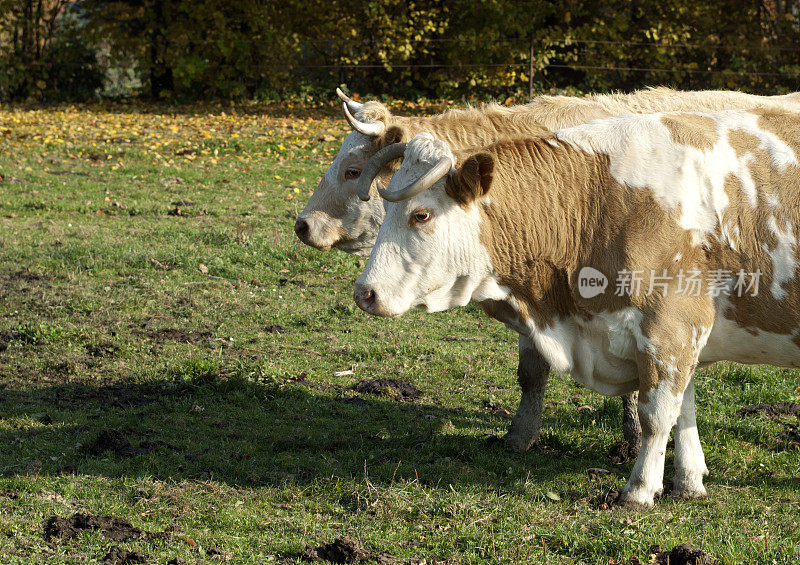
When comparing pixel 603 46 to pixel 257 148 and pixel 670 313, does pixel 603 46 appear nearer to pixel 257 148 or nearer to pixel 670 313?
pixel 257 148

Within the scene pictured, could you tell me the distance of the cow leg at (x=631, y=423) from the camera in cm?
623

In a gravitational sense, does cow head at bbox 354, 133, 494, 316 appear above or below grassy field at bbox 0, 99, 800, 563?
above

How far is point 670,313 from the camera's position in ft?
16.3

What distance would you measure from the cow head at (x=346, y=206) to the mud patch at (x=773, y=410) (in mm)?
3242

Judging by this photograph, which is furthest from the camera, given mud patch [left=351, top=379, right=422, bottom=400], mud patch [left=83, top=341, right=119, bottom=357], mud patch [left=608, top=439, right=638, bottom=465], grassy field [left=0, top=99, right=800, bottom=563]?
mud patch [left=83, top=341, right=119, bottom=357]

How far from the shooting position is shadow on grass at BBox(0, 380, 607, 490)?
5625 mm

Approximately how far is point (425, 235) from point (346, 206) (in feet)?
6.41

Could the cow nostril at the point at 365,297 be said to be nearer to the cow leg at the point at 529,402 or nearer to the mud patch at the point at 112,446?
the cow leg at the point at 529,402

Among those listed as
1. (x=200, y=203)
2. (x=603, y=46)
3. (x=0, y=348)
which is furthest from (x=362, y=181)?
(x=603, y=46)

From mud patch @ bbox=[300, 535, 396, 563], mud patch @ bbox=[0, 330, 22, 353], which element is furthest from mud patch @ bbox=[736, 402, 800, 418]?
mud patch @ bbox=[0, 330, 22, 353]

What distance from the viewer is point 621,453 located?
6.09 meters

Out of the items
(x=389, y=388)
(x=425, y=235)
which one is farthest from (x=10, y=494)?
(x=389, y=388)

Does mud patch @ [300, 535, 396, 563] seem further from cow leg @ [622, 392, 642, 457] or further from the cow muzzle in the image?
cow leg @ [622, 392, 642, 457]

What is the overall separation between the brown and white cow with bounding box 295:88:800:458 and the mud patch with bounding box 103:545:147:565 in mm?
2829
